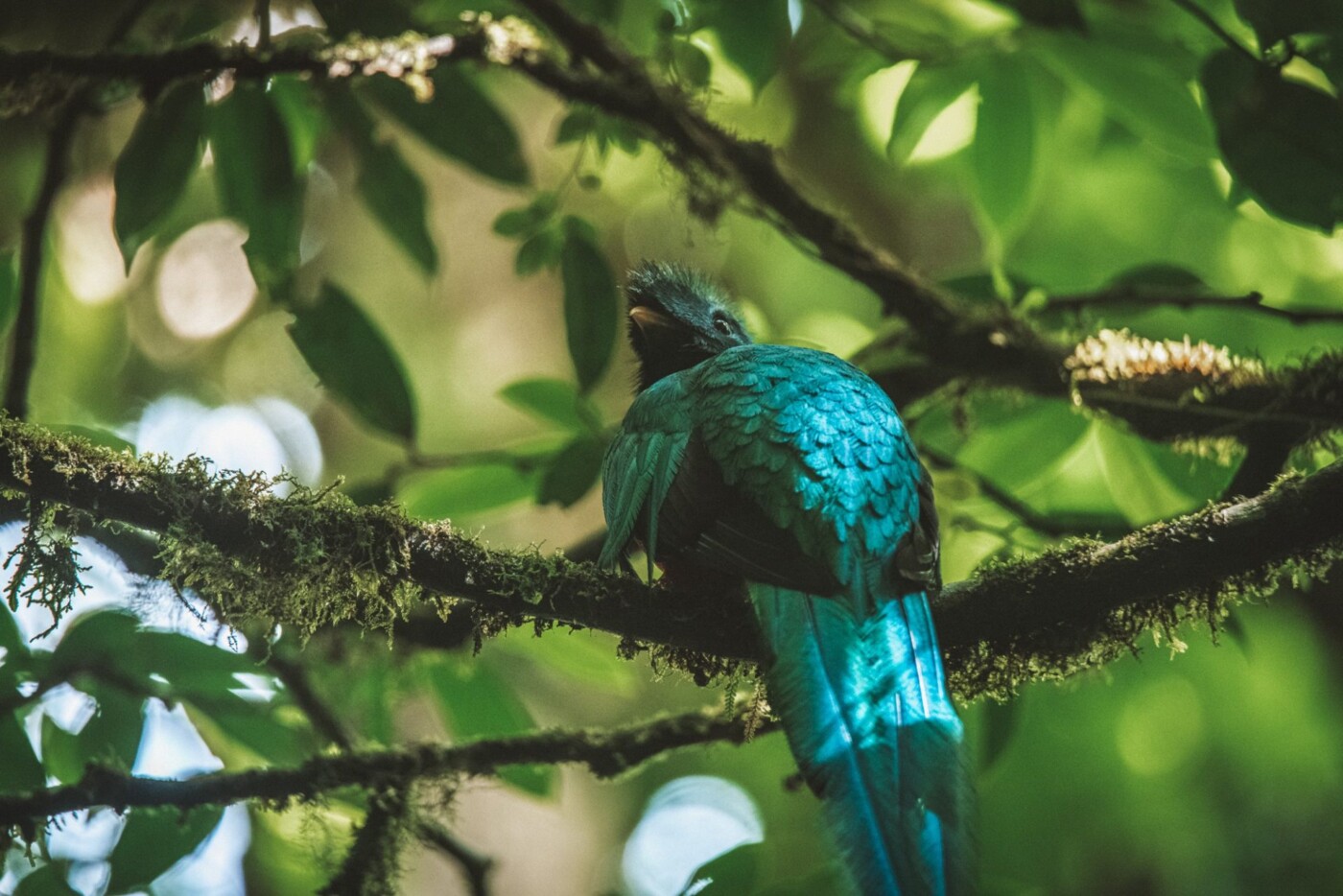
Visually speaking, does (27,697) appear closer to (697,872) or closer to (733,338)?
(697,872)

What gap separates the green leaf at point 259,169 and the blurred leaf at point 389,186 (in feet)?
0.90

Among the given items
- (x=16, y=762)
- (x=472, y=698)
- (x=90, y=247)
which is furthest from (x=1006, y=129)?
(x=90, y=247)

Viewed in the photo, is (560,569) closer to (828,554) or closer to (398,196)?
(828,554)

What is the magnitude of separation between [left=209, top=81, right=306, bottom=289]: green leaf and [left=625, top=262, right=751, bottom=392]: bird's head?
4.12 feet

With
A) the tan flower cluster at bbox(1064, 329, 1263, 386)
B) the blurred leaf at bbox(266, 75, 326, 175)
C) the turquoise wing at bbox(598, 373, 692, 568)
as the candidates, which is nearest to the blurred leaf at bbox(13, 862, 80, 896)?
the turquoise wing at bbox(598, 373, 692, 568)

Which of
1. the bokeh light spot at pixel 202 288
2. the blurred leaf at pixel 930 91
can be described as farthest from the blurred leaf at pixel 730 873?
the bokeh light spot at pixel 202 288

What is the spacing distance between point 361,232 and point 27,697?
6495mm

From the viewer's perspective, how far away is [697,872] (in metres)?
2.54

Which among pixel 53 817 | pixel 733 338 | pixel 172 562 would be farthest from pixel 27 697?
pixel 733 338

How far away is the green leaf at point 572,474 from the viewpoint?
3203 mm

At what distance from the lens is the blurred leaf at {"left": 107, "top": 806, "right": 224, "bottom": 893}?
265 cm

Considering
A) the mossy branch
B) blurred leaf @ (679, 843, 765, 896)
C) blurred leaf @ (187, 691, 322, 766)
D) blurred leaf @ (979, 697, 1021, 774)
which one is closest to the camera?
the mossy branch

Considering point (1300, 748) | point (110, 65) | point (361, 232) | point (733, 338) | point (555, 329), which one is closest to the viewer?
point (110, 65)

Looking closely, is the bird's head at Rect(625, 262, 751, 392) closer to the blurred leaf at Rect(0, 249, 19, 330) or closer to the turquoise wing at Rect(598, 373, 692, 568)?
the turquoise wing at Rect(598, 373, 692, 568)
